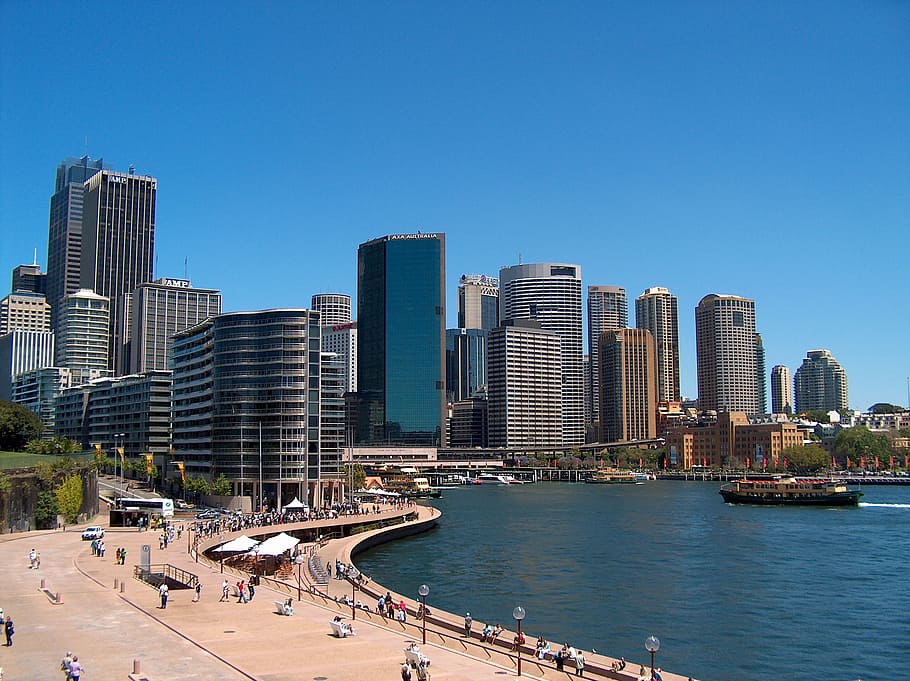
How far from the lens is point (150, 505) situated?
122 meters

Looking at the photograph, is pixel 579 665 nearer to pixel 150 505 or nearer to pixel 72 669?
pixel 72 669

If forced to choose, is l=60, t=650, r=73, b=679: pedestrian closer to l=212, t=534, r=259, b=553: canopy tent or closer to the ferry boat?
l=212, t=534, r=259, b=553: canopy tent

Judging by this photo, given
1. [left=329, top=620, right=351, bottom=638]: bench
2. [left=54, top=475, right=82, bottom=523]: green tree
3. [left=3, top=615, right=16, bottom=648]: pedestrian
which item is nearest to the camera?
[left=3, top=615, right=16, bottom=648]: pedestrian

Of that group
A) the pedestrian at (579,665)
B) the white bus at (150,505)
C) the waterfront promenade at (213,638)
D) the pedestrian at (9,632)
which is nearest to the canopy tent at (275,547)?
the waterfront promenade at (213,638)

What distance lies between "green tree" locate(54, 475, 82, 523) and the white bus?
35.8 feet

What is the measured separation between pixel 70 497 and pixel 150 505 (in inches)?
721

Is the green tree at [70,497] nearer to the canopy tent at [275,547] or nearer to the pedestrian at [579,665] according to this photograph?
the canopy tent at [275,547]

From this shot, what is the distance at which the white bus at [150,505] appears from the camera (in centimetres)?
11936

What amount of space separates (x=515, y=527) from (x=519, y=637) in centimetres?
9383

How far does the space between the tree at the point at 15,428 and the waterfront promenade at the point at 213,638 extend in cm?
11298

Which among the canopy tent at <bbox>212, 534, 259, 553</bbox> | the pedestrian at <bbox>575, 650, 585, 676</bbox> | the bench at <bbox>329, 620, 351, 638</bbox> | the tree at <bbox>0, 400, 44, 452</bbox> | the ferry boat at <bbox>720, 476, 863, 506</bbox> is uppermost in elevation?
the tree at <bbox>0, 400, 44, 452</bbox>

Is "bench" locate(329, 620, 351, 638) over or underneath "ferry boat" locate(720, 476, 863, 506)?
over

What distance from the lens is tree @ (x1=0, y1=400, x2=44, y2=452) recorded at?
170750mm

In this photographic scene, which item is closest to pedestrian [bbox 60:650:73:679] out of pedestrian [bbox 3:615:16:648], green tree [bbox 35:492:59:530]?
pedestrian [bbox 3:615:16:648]
